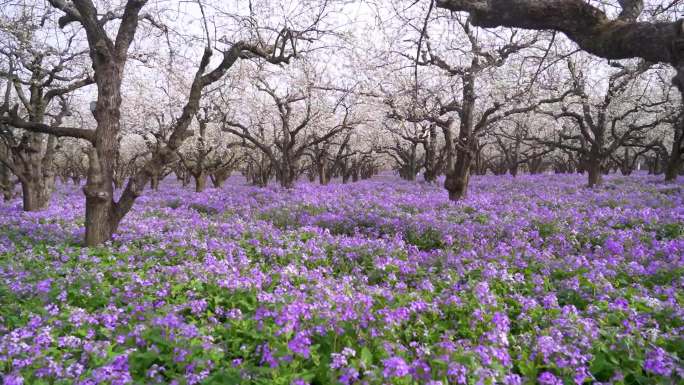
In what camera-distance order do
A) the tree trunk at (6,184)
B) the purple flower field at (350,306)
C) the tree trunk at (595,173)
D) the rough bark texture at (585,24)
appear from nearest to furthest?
the purple flower field at (350,306) → the rough bark texture at (585,24) → the tree trunk at (6,184) → the tree trunk at (595,173)

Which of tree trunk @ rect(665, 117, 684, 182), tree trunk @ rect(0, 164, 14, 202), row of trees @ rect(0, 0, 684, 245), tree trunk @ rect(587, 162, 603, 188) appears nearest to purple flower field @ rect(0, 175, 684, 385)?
row of trees @ rect(0, 0, 684, 245)

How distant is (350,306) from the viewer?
4.84 metres

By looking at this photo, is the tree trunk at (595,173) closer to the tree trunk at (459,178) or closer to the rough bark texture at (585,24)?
the tree trunk at (459,178)

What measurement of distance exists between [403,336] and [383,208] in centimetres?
951

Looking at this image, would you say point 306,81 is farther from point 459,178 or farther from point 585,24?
point 585,24

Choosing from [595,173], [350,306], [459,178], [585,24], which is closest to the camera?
[350,306]

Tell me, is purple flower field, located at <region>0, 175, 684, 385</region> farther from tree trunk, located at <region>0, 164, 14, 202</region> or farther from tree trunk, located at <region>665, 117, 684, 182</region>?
tree trunk, located at <region>665, 117, 684, 182</region>

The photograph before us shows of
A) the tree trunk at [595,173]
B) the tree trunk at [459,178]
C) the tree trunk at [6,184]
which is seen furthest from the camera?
the tree trunk at [595,173]

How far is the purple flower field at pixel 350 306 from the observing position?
381 centimetres

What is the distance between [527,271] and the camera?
7184 mm

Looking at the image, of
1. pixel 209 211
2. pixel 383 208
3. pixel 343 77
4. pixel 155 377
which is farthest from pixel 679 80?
pixel 343 77

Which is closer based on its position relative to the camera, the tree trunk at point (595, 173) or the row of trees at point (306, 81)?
the row of trees at point (306, 81)

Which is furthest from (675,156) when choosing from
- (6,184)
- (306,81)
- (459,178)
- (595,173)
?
(6,184)

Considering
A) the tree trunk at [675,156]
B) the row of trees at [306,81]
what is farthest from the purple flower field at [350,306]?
the tree trunk at [675,156]
